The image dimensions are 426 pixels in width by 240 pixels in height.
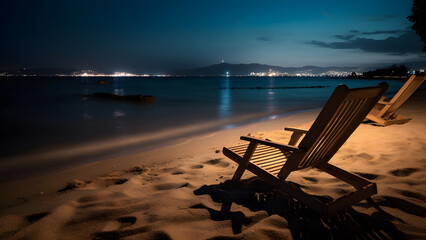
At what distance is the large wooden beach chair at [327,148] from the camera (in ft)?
6.97

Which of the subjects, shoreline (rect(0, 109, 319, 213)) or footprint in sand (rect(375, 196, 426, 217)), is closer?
footprint in sand (rect(375, 196, 426, 217))

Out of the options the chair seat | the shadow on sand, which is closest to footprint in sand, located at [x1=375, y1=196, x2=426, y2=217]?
the shadow on sand

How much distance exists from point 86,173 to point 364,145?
5179 millimetres

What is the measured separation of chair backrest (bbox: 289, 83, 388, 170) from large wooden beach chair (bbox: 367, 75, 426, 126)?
4163 millimetres

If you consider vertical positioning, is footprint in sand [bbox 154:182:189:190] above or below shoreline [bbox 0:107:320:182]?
above

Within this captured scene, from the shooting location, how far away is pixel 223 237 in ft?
6.88

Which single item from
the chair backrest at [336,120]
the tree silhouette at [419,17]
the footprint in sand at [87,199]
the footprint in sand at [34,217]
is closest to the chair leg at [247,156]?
the chair backrest at [336,120]

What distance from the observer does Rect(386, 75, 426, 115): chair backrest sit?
17.8ft

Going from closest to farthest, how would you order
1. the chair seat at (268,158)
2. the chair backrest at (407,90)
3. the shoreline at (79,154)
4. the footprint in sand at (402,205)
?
1. the footprint in sand at (402,205)
2. the chair seat at (268,158)
3. the shoreline at (79,154)
4. the chair backrest at (407,90)

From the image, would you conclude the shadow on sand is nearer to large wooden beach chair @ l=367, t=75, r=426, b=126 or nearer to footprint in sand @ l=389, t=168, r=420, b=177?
footprint in sand @ l=389, t=168, r=420, b=177

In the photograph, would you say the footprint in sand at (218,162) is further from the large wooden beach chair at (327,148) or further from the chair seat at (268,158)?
the large wooden beach chair at (327,148)

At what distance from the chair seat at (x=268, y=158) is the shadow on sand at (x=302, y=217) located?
310 mm

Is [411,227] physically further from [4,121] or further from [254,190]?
[4,121]

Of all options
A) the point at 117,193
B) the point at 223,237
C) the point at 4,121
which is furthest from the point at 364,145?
the point at 4,121
